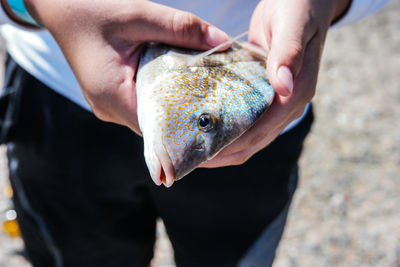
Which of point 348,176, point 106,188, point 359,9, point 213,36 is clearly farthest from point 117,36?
point 348,176

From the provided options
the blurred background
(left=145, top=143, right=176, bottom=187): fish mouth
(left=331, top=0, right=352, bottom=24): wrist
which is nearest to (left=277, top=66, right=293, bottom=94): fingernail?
(left=145, top=143, right=176, bottom=187): fish mouth

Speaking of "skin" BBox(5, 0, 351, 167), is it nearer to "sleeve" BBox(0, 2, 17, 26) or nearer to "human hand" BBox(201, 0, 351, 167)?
"human hand" BBox(201, 0, 351, 167)

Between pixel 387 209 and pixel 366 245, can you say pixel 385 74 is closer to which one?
pixel 387 209

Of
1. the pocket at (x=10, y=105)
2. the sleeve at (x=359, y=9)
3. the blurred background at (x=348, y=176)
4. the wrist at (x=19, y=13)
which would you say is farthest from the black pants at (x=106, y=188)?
the blurred background at (x=348, y=176)

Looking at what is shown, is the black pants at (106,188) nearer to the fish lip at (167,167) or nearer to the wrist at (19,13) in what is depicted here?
the wrist at (19,13)

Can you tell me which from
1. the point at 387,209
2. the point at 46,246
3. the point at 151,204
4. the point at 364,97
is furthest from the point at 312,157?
the point at 46,246
